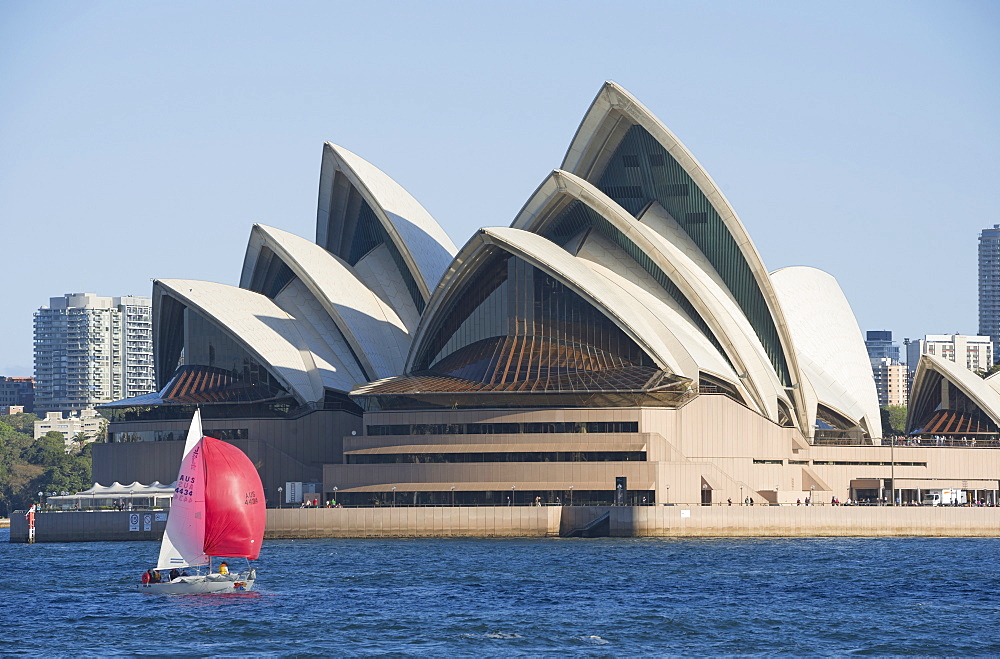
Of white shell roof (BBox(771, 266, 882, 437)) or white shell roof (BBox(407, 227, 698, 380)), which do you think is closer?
white shell roof (BBox(407, 227, 698, 380))

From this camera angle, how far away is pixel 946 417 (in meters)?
106

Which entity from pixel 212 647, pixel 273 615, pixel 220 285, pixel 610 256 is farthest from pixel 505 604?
pixel 220 285

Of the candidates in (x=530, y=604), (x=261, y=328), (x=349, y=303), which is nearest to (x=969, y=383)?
(x=349, y=303)

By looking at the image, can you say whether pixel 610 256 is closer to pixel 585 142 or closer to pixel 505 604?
pixel 585 142

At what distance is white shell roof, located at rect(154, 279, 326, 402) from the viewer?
314 ft

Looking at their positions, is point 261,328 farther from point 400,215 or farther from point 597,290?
point 597,290

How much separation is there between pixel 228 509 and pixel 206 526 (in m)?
0.92

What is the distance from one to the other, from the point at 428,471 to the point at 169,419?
19558 millimetres

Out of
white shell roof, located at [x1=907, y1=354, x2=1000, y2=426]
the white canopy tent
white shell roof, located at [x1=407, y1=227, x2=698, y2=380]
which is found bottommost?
the white canopy tent

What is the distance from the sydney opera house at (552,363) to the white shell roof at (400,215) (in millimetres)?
151

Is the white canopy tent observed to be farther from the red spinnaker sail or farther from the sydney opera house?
the red spinnaker sail

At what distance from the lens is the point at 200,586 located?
55.5m

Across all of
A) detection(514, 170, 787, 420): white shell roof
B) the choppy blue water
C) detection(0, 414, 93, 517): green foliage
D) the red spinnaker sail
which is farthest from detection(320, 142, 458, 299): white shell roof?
detection(0, 414, 93, 517): green foliage

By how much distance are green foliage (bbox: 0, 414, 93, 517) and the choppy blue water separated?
262 ft
